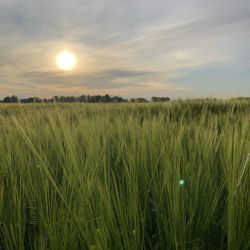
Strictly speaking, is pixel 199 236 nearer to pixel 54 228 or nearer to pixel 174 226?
pixel 174 226

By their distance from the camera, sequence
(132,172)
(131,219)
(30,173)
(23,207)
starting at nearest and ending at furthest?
(131,219), (132,172), (23,207), (30,173)

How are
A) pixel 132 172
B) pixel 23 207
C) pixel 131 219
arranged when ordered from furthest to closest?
1. pixel 23 207
2. pixel 132 172
3. pixel 131 219

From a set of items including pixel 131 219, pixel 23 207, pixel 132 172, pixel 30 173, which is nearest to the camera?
pixel 131 219

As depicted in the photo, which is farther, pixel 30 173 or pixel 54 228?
pixel 30 173

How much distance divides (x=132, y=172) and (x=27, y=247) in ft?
1.05

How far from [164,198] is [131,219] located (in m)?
0.16

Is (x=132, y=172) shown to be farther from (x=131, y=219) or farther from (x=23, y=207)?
(x=23, y=207)

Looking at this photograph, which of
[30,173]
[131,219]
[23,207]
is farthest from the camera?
[30,173]

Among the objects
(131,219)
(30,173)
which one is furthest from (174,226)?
(30,173)

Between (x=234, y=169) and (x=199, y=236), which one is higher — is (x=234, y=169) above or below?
above

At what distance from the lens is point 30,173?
3.27 ft

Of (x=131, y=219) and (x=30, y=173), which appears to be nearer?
(x=131, y=219)

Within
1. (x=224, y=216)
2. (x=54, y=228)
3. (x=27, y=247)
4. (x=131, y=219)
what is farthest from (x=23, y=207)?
(x=224, y=216)

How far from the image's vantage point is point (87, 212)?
0.70m
